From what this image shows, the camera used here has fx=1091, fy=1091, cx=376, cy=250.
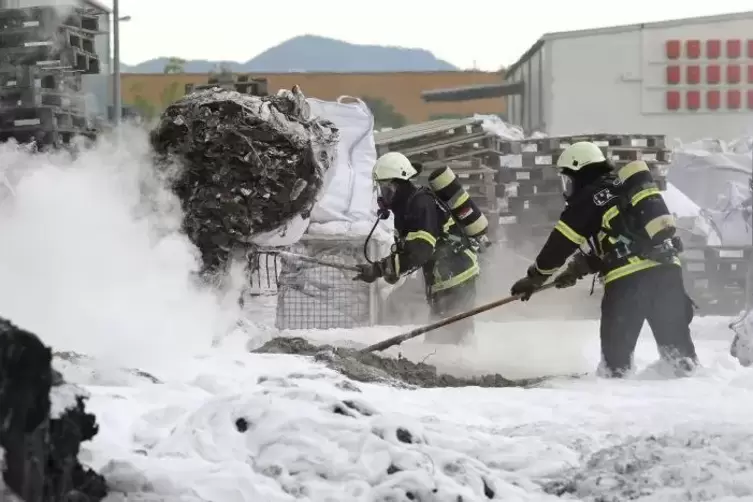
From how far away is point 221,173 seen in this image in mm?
5277

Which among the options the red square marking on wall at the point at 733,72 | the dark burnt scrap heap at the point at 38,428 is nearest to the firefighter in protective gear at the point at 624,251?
the dark burnt scrap heap at the point at 38,428

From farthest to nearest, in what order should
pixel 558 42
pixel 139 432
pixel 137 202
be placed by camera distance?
pixel 558 42
pixel 137 202
pixel 139 432

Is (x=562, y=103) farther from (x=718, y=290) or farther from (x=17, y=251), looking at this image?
(x=17, y=251)

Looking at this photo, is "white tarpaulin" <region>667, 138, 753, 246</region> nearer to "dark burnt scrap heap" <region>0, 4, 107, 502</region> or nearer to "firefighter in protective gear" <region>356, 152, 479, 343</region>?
"firefighter in protective gear" <region>356, 152, 479, 343</region>

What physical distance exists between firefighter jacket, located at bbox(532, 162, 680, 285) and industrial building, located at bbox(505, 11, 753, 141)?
4439 millimetres

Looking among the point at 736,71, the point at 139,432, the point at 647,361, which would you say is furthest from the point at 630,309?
the point at 736,71

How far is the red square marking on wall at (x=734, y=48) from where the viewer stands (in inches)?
378

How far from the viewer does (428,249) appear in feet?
19.7

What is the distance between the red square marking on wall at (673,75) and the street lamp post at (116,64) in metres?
6.52

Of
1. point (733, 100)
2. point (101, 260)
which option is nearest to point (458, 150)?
point (733, 100)

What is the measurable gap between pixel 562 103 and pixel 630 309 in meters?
6.77

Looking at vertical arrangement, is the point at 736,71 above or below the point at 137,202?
above

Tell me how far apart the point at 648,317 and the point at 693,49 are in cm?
559

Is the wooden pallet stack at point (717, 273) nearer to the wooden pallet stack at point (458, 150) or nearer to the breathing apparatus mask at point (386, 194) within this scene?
the wooden pallet stack at point (458, 150)
